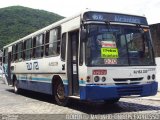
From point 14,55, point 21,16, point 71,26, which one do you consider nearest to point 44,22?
point 21,16

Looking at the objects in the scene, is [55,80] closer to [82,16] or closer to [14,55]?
[82,16]

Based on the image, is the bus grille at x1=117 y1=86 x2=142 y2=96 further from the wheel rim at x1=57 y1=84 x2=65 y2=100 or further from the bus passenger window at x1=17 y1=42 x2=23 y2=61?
the bus passenger window at x1=17 y1=42 x2=23 y2=61

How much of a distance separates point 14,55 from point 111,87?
11048 millimetres

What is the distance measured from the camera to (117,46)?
1145 cm

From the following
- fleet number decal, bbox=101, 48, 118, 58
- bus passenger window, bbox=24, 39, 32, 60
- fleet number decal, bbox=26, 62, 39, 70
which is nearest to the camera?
fleet number decal, bbox=101, 48, 118, 58

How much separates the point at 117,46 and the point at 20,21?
118 m

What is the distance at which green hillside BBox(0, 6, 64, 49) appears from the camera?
107562mm

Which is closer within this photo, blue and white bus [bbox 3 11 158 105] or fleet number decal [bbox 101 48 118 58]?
blue and white bus [bbox 3 11 158 105]

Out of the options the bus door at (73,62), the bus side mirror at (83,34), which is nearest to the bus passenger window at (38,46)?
the bus door at (73,62)

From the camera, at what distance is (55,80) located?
542 inches

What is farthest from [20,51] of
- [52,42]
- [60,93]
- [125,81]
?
[125,81]

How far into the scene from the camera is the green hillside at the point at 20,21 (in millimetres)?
107562

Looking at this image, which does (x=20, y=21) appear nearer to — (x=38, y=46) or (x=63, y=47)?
(x=38, y=46)

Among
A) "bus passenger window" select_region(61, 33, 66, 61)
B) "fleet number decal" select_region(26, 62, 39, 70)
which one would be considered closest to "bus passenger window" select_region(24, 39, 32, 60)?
"fleet number decal" select_region(26, 62, 39, 70)
